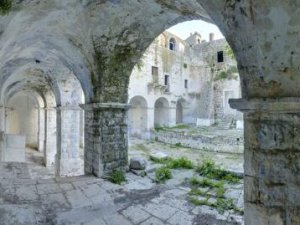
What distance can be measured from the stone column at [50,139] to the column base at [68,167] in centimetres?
279

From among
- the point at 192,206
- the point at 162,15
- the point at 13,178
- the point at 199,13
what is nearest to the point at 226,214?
the point at 192,206

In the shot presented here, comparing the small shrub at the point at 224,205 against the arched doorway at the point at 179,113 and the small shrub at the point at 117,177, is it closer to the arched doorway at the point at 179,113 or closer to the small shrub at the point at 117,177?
the small shrub at the point at 117,177

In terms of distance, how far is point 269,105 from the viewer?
7.04ft

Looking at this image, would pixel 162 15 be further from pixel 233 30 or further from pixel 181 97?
→ pixel 181 97

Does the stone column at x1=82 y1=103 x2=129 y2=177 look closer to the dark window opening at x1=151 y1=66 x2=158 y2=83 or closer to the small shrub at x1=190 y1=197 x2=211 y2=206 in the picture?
the small shrub at x1=190 y1=197 x2=211 y2=206

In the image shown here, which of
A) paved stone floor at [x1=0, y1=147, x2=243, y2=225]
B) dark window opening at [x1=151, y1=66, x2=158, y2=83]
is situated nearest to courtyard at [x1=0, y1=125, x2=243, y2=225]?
paved stone floor at [x1=0, y1=147, x2=243, y2=225]

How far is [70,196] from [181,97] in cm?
1933

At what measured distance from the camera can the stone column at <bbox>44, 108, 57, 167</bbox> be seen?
12945 millimetres

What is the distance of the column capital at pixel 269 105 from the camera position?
6.73ft

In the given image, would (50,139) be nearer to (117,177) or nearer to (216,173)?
(117,177)

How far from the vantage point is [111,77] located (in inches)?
230

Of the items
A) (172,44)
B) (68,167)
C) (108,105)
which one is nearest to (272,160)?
(108,105)

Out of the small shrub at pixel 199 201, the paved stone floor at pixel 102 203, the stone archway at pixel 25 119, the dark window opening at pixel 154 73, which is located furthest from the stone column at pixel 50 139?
the small shrub at pixel 199 201

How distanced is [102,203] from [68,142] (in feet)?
21.4
